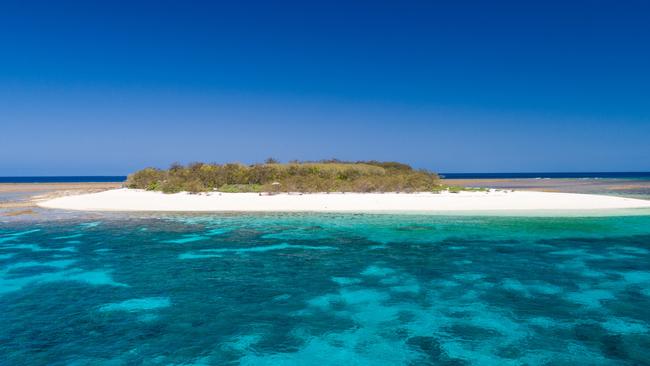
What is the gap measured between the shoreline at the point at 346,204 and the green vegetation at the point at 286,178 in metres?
4.04

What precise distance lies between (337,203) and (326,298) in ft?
64.5

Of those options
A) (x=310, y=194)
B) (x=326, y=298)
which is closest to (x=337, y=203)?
(x=310, y=194)

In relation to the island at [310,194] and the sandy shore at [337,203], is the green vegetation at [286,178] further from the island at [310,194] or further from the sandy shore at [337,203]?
the sandy shore at [337,203]

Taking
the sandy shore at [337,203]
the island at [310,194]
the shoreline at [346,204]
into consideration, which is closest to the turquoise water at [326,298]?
the shoreline at [346,204]

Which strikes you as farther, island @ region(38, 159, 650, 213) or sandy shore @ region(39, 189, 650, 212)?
island @ region(38, 159, 650, 213)

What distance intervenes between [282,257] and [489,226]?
35.9 feet

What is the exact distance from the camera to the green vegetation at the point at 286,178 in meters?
37.0

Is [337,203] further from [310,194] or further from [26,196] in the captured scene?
[26,196]

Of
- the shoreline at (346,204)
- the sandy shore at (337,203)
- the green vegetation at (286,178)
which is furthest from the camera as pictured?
the green vegetation at (286,178)

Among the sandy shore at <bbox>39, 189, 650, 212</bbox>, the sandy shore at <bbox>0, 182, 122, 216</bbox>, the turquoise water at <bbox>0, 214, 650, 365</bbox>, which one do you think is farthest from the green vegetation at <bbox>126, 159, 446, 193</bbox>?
the turquoise water at <bbox>0, 214, 650, 365</bbox>

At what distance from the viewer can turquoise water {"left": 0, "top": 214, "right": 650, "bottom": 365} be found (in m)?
7.12

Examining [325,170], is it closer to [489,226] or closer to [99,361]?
[489,226]

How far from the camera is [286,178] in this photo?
40.6 m

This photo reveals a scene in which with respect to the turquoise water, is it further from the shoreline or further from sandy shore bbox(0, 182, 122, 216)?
sandy shore bbox(0, 182, 122, 216)
